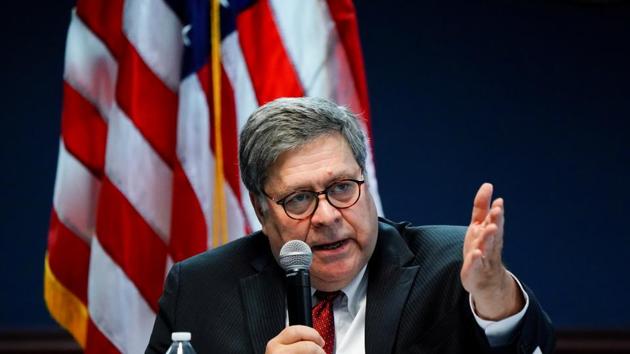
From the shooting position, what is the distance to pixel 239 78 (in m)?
3.62

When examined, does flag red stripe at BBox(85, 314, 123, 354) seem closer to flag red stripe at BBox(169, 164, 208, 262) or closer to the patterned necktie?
flag red stripe at BBox(169, 164, 208, 262)

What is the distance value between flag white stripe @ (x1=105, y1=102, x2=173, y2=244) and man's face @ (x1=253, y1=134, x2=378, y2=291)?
45.1 inches

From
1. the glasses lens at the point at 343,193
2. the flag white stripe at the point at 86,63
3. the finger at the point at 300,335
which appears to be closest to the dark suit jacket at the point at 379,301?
the glasses lens at the point at 343,193

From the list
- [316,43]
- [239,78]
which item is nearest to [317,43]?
[316,43]

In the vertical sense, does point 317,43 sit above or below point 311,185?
above

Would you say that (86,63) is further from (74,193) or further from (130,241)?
(130,241)

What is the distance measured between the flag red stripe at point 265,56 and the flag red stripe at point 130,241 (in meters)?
0.60

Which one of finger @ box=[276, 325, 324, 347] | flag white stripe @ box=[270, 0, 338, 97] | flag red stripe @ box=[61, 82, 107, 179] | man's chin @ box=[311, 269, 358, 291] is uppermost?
flag white stripe @ box=[270, 0, 338, 97]

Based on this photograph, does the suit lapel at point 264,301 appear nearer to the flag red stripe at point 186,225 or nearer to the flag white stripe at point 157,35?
the flag red stripe at point 186,225

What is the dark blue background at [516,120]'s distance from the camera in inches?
194

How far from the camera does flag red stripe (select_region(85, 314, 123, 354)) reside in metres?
3.58

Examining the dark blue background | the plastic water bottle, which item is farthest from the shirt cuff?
the dark blue background

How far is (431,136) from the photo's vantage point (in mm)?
4996

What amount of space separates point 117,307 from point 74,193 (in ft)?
1.51
